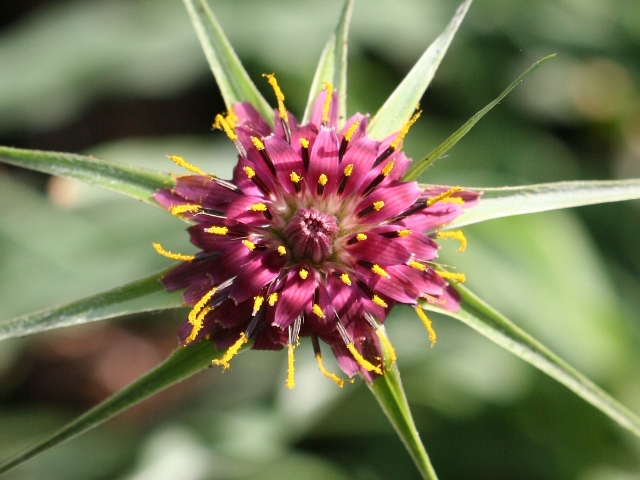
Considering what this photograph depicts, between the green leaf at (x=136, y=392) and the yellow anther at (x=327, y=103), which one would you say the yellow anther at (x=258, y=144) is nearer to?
the yellow anther at (x=327, y=103)

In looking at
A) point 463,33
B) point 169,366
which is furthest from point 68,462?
point 463,33

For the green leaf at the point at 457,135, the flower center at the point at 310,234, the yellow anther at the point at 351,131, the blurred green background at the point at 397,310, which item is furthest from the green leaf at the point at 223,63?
the blurred green background at the point at 397,310

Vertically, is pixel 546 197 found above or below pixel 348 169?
below

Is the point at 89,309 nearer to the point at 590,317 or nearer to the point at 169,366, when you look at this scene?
the point at 169,366

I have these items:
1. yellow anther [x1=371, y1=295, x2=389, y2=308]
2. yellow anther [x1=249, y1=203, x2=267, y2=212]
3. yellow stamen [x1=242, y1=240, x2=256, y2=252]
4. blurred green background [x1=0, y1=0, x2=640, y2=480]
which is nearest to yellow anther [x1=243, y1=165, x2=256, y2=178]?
yellow anther [x1=249, y1=203, x2=267, y2=212]

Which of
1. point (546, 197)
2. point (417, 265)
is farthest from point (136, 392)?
point (546, 197)

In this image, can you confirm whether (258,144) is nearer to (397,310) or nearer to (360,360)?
(360,360)

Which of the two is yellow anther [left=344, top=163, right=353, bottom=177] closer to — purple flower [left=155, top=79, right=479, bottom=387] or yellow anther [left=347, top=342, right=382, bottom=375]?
purple flower [left=155, top=79, right=479, bottom=387]
